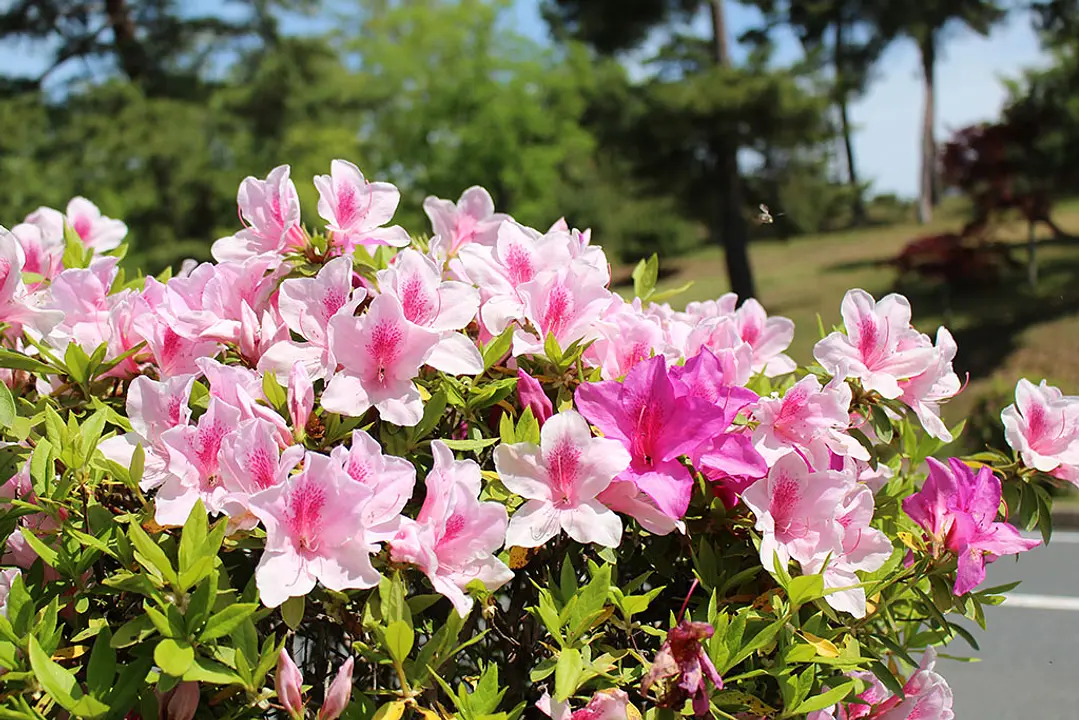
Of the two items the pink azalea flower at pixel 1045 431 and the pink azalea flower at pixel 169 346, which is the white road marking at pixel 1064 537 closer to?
the pink azalea flower at pixel 1045 431

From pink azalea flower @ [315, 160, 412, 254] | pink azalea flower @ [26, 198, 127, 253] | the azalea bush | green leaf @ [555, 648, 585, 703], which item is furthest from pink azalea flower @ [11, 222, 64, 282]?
green leaf @ [555, 648, 585, 703]

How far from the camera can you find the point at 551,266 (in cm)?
144

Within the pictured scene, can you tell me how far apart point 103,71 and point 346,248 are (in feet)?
59.3

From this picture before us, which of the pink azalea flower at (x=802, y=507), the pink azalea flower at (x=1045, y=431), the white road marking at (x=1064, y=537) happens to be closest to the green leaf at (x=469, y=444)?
the pink azalea flower at (x=802, y=507)

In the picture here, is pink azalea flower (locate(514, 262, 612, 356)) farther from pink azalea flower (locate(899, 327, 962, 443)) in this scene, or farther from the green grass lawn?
the green grass lawn

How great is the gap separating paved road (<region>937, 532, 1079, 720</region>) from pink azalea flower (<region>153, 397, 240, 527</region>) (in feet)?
12.2

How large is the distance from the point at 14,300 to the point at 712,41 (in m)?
16.7

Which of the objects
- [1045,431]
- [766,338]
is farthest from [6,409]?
[1045,431]

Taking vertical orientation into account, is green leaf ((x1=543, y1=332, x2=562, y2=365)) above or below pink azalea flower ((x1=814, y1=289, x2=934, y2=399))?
above

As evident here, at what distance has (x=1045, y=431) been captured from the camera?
1427 mm

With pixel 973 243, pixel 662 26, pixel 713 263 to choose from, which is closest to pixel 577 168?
pixel 713 263

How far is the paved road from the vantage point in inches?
177

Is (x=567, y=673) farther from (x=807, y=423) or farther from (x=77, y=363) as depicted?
(x=77, y=363)

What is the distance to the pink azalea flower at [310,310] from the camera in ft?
4.18
